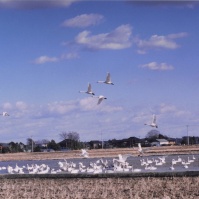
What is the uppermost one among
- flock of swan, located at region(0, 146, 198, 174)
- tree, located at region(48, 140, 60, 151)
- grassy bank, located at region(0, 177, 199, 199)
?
tree, located at region(48, 140, 60, 151)

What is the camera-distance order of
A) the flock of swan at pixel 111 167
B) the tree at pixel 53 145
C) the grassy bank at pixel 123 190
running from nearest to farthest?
the grassy bank at pixel 123 190 < the flock of swan at pixel 111 167 < the tree at pixel 53 145

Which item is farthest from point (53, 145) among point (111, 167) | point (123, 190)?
point (123, 190)

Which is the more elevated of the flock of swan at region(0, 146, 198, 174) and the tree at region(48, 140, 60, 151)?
the tree at region(48, 140, 60, 151)

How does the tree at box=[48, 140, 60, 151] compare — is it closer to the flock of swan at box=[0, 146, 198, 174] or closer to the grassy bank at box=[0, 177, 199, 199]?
the flock of swan at box=[0, 146, 198, 174]

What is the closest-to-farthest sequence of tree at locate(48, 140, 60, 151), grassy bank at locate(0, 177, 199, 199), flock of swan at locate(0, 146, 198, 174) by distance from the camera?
1. grassy bank at locate(0, 177, 199, 199)
2. flock of swan at locate(0, 146, 198, 174)
3. tree at locate(48, 140, 60, 151)

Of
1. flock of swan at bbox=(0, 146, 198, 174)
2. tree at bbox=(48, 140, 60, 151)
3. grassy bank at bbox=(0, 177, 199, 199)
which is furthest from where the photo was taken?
tree at bbox=(48, 140, 60, 151)

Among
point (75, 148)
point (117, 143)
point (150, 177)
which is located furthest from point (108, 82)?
point (117, 143)

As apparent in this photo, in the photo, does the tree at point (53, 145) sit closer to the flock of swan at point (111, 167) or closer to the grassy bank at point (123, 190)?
the flock of swan at point (111, 167)

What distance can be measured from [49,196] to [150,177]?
24.6 ft

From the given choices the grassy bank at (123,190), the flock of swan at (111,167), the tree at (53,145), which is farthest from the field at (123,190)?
the tree at (53,145)

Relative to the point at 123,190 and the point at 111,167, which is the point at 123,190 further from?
the point at 111,167

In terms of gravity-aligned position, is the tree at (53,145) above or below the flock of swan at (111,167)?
above

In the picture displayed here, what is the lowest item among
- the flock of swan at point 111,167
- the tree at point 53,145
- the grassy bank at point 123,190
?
the grassy bank at point 123,190

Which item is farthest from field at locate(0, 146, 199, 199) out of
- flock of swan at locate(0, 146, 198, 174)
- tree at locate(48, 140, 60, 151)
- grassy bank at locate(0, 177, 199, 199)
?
tree at locate(48, 140, 60, 151)
